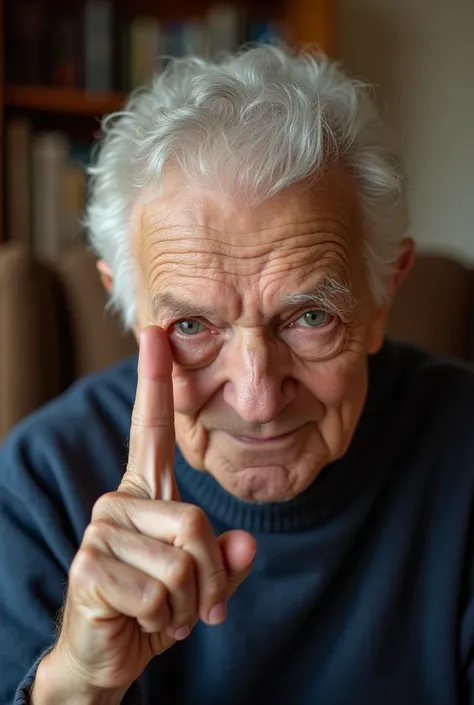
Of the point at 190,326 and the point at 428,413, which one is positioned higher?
the point at 190,326

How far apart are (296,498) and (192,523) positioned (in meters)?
0.39

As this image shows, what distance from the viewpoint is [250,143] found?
35.5 inches

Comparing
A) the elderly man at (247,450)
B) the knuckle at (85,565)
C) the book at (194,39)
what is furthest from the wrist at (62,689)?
the book at (194,39)

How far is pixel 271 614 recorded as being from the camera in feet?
3.55

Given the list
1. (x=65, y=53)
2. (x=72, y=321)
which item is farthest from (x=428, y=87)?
(x=72, y=321)

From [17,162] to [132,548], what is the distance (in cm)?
173

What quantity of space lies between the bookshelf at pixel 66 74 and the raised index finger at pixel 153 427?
1.45 meters

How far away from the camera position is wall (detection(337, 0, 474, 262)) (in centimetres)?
→ 268

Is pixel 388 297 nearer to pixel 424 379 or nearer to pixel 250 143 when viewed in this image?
pixel 424 379

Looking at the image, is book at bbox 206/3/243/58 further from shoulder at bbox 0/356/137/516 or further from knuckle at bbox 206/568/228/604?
knuckle at bbox 206/568/228/604

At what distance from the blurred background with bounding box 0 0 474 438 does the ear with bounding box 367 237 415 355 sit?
54cm

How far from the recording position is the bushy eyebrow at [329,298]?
91cm

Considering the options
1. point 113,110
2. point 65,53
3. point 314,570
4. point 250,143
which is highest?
point 250,143

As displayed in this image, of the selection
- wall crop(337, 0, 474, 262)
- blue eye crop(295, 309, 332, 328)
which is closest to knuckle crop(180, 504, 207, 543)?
blue eye crop(295, 309, 332, 328)
